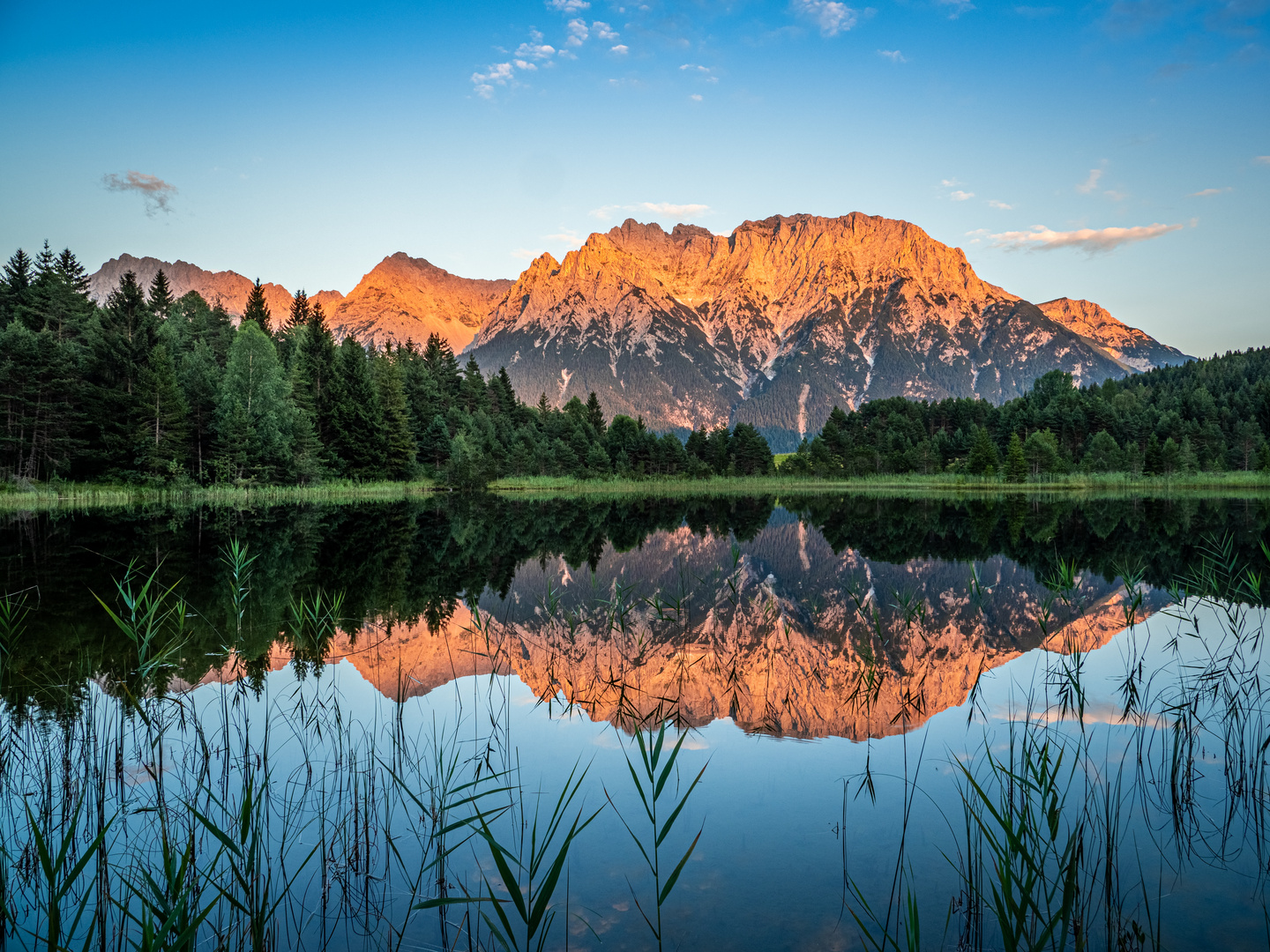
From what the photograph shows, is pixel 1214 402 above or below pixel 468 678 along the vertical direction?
above

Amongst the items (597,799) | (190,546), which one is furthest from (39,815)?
(190,546)

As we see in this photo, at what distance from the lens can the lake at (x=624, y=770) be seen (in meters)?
4.39

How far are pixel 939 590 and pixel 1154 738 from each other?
10.0 m

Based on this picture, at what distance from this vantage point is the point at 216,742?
7.18 m

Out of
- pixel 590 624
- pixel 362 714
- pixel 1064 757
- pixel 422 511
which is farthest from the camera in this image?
pixel 422 511

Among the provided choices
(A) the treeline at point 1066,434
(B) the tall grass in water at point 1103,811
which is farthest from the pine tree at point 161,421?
(A) the treeline at point 1066,434

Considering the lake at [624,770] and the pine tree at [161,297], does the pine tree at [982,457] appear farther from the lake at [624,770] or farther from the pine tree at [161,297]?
the pine tree at [161,297]

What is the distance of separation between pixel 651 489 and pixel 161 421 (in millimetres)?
55829

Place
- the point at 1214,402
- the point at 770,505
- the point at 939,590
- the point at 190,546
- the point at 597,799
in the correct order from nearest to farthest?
the point at 597,799
the point at 939,590
the point at 190,546
the point at 770,505
the point at 1214,402

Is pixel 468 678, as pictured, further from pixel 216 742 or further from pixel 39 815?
pixel 39 815

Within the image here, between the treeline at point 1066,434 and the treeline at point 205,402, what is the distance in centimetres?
5794

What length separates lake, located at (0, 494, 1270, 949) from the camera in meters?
4.39

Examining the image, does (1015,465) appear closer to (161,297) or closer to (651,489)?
(651,489)

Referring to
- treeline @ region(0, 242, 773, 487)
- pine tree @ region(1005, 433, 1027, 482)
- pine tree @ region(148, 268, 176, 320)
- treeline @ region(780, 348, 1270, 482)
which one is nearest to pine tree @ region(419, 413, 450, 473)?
treeline @ region(0, 242, 773, 487)
